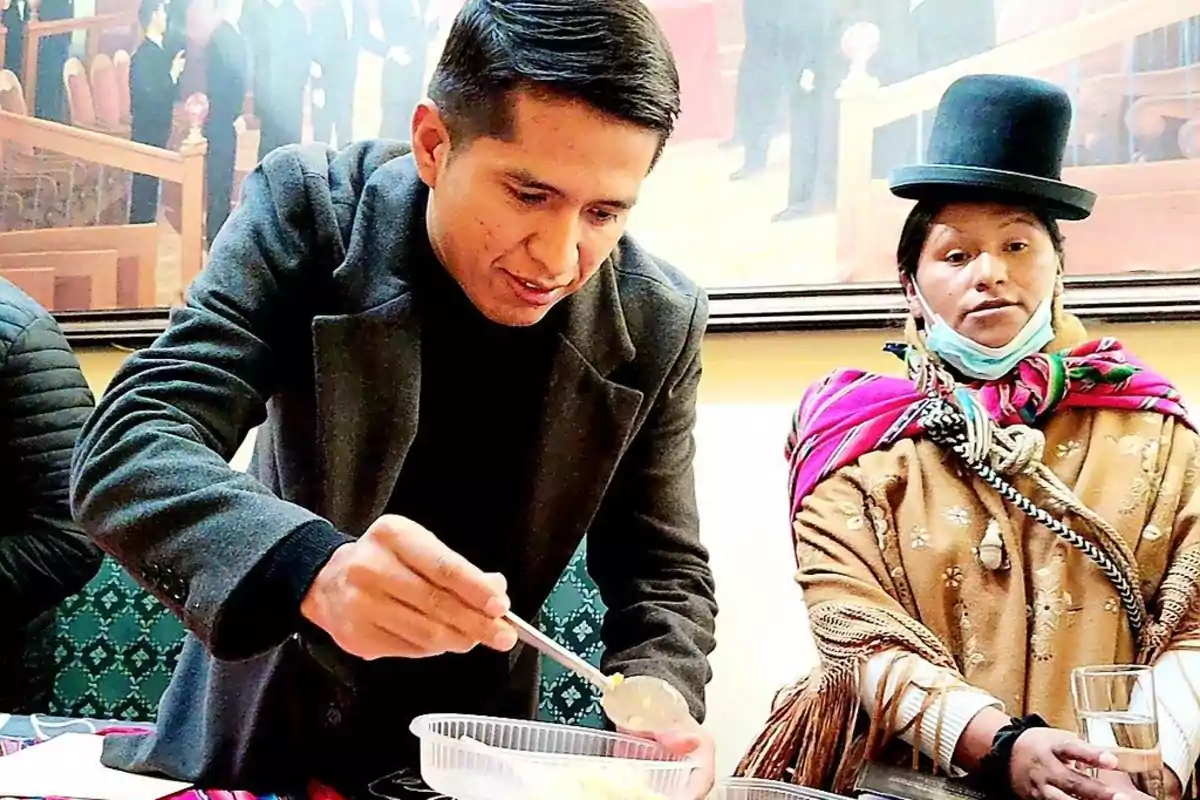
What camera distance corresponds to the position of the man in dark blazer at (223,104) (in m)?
1.95

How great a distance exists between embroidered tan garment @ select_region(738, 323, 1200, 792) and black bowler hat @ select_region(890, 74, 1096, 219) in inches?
8.7

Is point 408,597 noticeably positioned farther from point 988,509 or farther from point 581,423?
point 988,509

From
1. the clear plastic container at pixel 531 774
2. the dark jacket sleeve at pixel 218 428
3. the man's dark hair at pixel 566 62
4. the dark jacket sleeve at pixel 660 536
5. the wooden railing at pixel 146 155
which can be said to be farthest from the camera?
the wooden railing at pixel 146 155

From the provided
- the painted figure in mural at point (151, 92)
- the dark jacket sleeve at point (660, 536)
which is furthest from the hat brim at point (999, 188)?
the painted figure in mural at point (151, 92)

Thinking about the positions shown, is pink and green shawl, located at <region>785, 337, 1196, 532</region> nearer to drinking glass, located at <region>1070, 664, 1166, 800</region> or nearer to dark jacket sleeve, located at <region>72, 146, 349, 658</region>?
drinking glass, located at <region>1070, 664, 1166, 800</region>

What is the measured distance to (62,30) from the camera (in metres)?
2.06

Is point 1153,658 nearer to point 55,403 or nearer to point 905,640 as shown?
point 905,640

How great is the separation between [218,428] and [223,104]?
1217 millimetres

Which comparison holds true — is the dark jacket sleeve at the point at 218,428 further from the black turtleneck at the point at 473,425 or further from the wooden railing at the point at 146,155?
the wooden railing at the point at 146,155

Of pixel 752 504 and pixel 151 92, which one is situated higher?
pixel 151 92

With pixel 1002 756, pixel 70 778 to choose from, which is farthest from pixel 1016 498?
pixel 70 778

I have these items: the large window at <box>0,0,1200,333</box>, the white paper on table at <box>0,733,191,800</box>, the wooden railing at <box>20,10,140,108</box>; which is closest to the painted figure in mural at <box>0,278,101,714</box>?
the large window at <box>0,0,1200,333</box>

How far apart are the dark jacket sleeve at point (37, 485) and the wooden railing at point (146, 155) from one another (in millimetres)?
388

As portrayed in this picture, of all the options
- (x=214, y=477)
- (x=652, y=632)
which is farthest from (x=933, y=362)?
(x=214, y=477)
